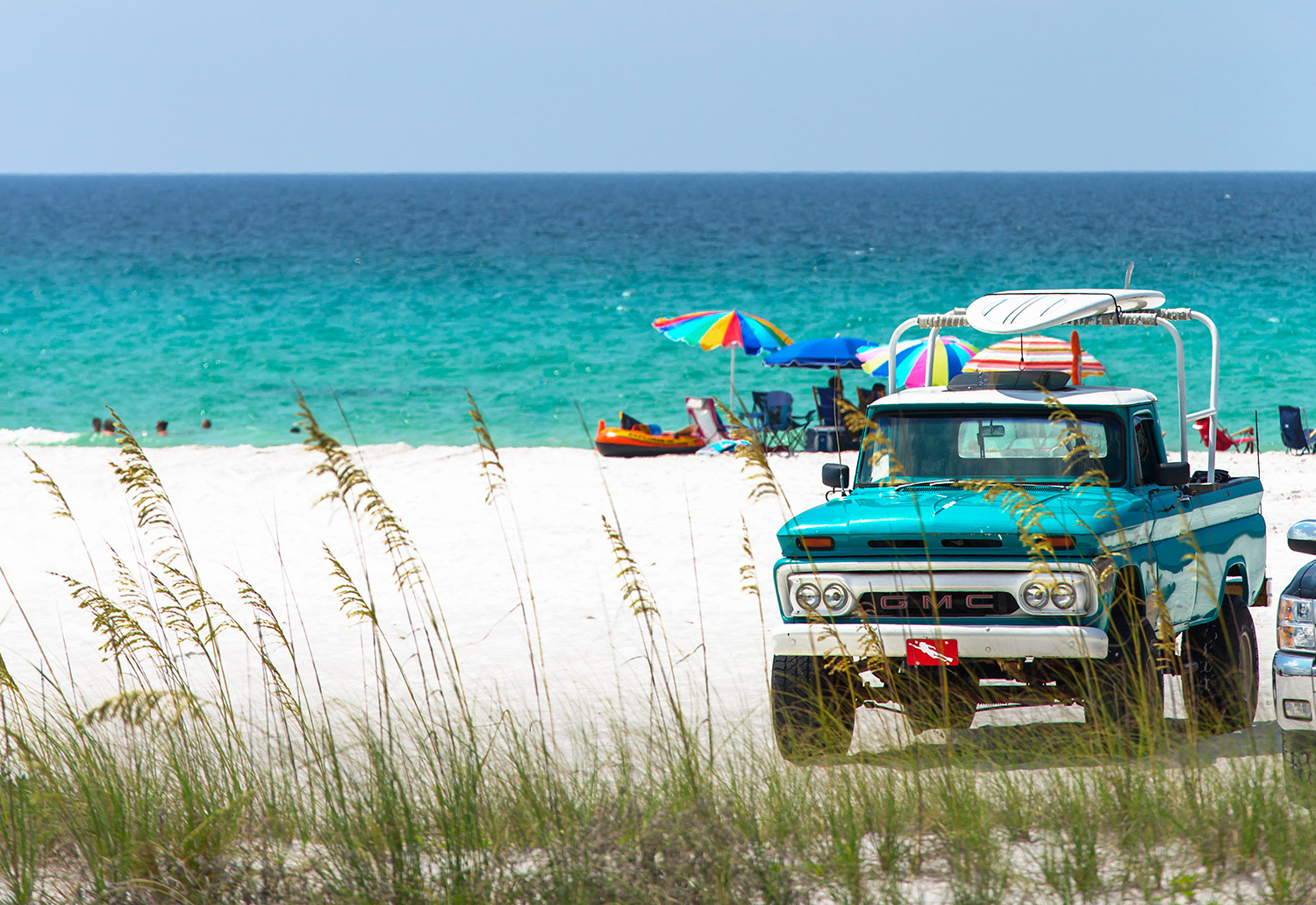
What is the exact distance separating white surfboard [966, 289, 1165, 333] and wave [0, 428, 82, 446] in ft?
67.1

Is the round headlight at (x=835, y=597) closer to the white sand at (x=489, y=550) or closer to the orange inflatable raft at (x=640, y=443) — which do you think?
the white sand at (x=489, y=550)

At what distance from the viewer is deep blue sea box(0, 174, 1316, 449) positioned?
29.4 m

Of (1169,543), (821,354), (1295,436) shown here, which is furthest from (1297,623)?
(1295,436)

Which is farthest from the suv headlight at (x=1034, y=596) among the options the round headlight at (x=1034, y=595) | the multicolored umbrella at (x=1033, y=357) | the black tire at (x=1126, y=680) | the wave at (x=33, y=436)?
the wave at (x=33, y=436)

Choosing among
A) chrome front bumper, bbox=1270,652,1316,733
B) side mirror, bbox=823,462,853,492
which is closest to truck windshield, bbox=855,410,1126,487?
side mirror, bbox=823,462,853,492

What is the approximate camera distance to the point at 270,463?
1844 cm

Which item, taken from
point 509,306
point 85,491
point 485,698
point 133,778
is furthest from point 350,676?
point 509,306

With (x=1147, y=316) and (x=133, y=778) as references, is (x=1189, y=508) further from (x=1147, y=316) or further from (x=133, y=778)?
(x=133, y=778)

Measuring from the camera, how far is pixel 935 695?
20.3 feet

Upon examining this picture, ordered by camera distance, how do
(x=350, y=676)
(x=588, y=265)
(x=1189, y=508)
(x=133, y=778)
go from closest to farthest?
1. (x=133, y=778)
2. (x=1189, y=508)
3. (x=350, y=676)
4. (x=588, y=265)

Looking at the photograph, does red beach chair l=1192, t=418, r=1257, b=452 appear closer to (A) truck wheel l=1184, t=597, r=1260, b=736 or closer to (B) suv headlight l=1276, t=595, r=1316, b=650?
(A) truck wheel l=1184, t=597, r=1260, b=736

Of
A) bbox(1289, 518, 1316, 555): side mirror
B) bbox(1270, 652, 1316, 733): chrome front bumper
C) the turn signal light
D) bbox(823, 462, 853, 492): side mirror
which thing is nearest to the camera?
bbox(1270, 652, 1316, 733): chrome front bumper

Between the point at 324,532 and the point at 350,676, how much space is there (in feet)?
18.6

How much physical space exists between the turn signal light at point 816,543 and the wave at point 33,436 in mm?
21048
